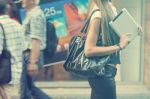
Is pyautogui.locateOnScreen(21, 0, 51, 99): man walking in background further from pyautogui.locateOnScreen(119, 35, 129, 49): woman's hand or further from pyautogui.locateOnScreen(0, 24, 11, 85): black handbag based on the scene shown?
pyautogui.locateOnScreen(119, 35, 129, 49): woman's hand

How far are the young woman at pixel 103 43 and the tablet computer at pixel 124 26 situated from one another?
0.17 feet

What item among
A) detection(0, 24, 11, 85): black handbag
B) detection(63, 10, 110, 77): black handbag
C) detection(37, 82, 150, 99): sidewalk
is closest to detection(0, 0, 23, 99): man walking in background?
detection(0, 24, 11, 85): black handbag

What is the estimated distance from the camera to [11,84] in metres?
6.08

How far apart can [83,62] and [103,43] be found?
280mm

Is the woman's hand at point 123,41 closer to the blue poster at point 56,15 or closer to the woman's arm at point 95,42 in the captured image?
the woman's arm at point 95,42

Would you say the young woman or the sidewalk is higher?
the young woman

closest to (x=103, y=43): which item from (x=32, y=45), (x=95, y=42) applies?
(x=95, y=42)

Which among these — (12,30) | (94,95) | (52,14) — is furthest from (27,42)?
(52,14)

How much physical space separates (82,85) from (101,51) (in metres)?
4.29

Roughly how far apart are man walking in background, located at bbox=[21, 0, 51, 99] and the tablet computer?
1.22 m

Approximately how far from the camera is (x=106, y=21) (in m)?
5.04

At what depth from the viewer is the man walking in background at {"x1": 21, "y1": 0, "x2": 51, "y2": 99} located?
6.00 metres

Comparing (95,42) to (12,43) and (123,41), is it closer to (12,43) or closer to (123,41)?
(123,41)

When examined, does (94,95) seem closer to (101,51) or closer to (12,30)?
(101,51)
